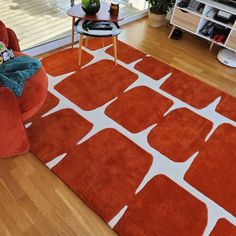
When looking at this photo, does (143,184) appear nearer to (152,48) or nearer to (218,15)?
(152,48)

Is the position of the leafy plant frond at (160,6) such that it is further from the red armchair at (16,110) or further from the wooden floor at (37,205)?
the wooden floor at (37,205)

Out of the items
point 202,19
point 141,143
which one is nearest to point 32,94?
point 141,143

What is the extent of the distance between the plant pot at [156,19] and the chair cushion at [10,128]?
94.9 inches

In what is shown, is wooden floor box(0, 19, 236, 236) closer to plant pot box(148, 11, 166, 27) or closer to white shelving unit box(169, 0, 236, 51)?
white shelving unit box(169, 0, 236, 51)

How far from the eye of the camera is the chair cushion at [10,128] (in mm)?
1415

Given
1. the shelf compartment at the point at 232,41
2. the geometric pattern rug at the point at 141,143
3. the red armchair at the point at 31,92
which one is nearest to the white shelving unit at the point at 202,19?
the shelf compartment at the point at 232,41

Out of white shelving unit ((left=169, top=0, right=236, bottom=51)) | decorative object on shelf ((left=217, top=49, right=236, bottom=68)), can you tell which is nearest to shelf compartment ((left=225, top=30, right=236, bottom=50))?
white shelving unit ((left=169, top=0, right=236, bottom=51))

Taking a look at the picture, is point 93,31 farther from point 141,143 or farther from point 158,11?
point 158,11

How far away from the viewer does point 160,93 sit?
234cm

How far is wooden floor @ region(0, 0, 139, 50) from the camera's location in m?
2.41

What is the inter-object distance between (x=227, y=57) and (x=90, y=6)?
1617 millimetres

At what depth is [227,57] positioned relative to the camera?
280cm

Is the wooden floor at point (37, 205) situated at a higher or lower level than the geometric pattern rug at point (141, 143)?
lower

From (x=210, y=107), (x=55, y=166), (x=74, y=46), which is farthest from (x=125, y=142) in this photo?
(x=74, y=46)
